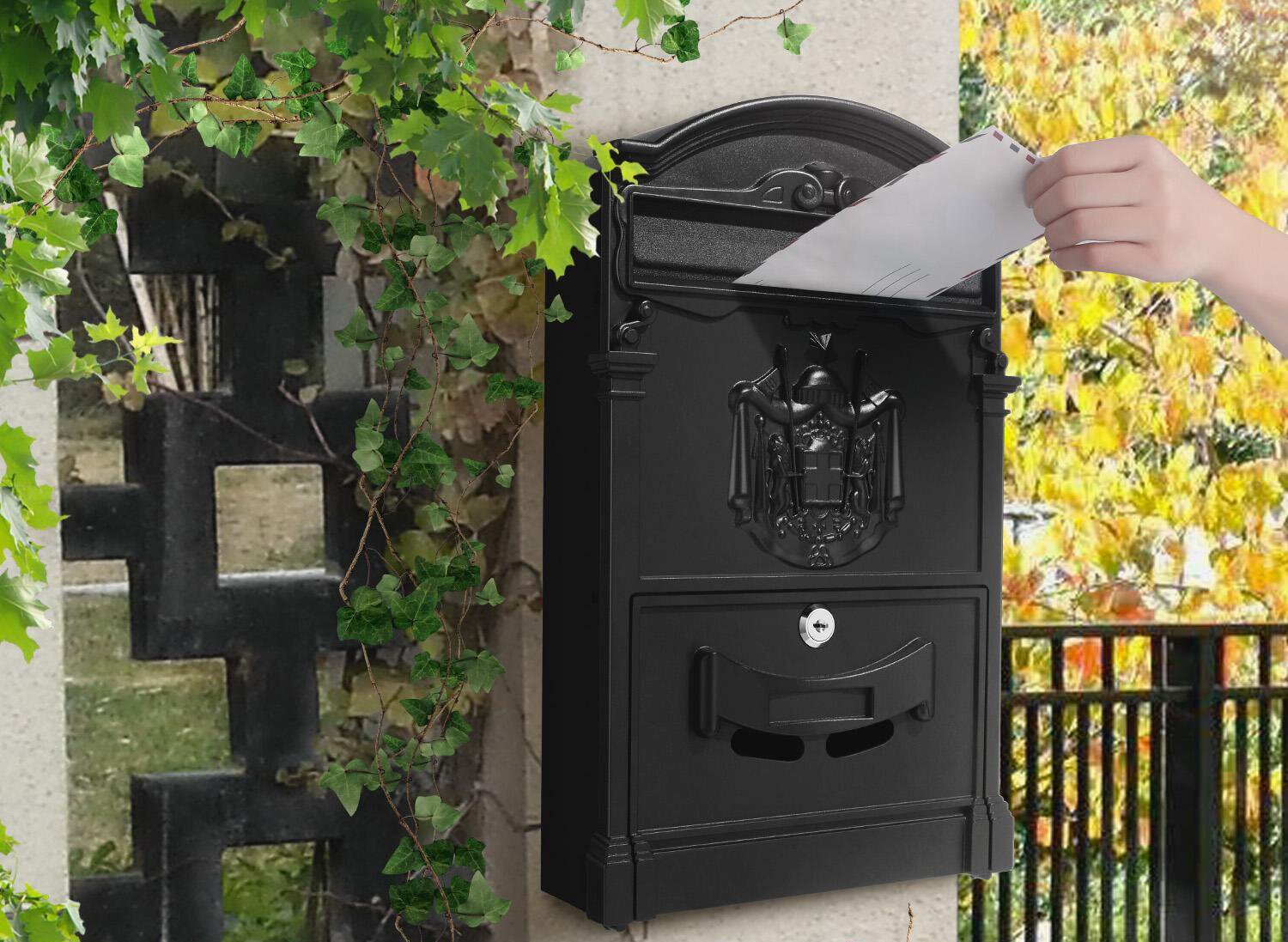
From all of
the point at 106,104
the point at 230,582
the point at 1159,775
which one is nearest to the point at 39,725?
the point at 230,582

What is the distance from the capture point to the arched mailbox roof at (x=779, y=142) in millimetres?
2154

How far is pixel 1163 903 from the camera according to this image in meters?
3.96

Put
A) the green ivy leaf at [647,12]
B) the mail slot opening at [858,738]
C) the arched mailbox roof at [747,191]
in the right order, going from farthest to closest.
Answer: the mail slot opening at [858,738] → the arched mailbox roof at [747,191] → the green ivy leaf at [647,12]

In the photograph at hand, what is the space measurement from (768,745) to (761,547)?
14.3 inches

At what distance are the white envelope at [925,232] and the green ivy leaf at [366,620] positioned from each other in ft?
2.61

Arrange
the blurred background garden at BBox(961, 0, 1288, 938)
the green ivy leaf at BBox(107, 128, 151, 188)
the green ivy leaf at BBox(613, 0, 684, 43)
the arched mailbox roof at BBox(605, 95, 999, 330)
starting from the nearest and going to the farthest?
the green ivy leaf at BBox(613, 0, 684, 43) → the green ivy leaf at BBox(107, 128, 151, 188) → the arched mailbox roof at BBox(605, 95, 999, 330) → the blurred background garden at BBox(961, 0, 1288, 938)

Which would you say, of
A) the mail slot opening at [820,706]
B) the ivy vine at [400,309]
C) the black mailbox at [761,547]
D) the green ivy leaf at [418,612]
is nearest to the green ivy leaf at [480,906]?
the ivy vine at [400,309]

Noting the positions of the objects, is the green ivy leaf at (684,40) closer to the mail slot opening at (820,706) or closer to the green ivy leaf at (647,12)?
the green ivy leaf at (647,12)

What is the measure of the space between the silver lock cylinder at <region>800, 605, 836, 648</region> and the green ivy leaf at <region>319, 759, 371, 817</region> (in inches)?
30.5

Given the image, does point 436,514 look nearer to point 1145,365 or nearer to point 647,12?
point 647,12

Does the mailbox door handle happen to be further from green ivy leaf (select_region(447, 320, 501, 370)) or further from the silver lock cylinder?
green ivy leaf (select_region(447, 320, 501, 370))

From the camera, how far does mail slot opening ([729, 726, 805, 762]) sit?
2.26 meters

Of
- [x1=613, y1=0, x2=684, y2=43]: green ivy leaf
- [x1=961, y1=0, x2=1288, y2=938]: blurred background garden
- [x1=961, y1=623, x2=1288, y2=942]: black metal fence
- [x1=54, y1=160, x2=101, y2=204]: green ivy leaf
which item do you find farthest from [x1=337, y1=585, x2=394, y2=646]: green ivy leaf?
[x1=961, y1=0, x2=1288, y2=938]: blurred background garden

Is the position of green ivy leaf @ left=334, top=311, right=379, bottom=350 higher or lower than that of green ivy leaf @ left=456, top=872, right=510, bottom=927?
higher
